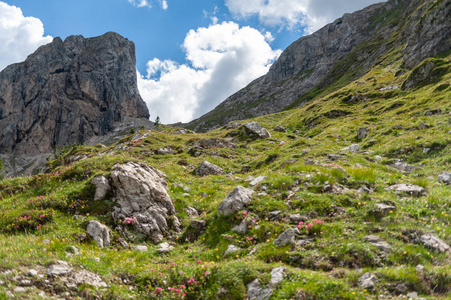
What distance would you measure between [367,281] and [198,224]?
832 centimetres

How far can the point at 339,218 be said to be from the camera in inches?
436

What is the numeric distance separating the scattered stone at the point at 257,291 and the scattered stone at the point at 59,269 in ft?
19.1

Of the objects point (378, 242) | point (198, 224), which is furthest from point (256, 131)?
point (378, 242)

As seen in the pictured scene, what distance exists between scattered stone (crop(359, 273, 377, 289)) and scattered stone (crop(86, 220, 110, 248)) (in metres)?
10.3

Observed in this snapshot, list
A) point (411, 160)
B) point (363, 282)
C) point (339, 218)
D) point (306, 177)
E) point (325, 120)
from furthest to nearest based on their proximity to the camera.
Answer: point (325, 120)
point (411, 160)
point (306, 177)
point (339, 218)
point (363, 282)

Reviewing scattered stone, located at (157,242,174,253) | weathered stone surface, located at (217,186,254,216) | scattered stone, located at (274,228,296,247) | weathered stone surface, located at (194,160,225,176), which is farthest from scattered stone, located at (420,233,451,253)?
weathered stone surface, located at (194,160,225,176)

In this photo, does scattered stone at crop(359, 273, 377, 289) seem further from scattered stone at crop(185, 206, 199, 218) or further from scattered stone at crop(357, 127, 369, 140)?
scattered stone at crop(357, 127, 369, 140)

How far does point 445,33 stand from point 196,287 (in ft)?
367

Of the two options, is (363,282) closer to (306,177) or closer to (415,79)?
(306,177)

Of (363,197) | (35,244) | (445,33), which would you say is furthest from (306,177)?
(445,33)

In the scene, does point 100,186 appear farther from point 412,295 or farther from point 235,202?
point 412,295

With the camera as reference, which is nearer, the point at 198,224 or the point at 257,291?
the point at 257,291

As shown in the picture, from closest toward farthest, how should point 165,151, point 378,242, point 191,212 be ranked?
point 378,242, point 191,212, point 165,151

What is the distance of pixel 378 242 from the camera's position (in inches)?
354
